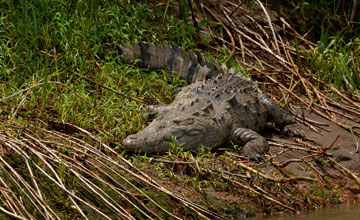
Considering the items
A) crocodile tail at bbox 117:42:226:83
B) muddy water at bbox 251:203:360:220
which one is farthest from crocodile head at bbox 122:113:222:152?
crocodile tail at bbox 117:42:226:83

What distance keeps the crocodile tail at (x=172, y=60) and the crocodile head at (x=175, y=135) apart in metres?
1.75

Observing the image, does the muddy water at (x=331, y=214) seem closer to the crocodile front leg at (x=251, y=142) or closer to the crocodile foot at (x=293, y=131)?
the crocodile front leg at (x=251, y=142)

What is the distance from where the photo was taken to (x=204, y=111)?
255 inches

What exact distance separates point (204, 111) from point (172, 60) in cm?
173

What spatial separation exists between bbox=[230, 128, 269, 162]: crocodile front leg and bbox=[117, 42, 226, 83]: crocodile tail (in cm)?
171

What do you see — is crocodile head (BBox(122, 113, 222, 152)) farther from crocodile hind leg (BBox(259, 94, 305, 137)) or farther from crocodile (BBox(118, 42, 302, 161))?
crocodile hind leg (BBox(259, 94, 305, 137))

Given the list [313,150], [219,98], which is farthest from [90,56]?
[313,150]

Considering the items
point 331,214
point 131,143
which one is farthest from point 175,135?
point 331,214

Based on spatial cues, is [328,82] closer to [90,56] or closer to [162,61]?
[162,61]

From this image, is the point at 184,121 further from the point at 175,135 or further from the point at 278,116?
the point at 278,116

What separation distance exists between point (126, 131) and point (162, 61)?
2.12 metres

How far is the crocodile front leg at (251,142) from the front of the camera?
6.02 meters

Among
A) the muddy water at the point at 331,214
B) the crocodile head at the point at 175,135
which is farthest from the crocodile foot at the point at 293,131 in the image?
the muddy water at the point at 331,214

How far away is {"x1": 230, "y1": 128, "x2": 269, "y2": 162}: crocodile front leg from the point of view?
237 inches
